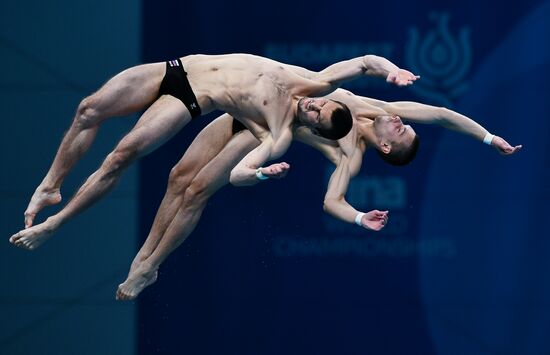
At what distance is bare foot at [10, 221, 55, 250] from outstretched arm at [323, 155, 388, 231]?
1670mm

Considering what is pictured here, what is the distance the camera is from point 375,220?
7.57m

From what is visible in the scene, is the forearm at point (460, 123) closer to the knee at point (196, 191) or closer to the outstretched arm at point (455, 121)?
the outstretched arm at point (455, 121)

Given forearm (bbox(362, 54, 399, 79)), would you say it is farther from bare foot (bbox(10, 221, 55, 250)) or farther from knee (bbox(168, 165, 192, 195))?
bare foot (bbox(10, 221, 55, 250))

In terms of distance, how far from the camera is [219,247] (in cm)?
991

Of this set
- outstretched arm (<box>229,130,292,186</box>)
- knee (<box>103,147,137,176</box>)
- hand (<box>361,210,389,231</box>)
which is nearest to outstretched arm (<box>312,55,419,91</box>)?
outstretched arm (<box>229,130,292,186</box>)

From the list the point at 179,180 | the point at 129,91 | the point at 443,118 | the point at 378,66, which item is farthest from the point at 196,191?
the point at 443,118

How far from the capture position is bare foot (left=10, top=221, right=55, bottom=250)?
7848mm

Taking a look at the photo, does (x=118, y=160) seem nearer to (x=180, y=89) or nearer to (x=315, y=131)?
(x=180, y=89)

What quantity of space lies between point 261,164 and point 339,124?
0.54 meters

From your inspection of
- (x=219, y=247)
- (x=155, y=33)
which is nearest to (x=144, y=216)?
(x=219, y=247)

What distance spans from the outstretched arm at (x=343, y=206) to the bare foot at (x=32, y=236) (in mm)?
1670

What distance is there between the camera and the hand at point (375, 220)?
753 centimetres

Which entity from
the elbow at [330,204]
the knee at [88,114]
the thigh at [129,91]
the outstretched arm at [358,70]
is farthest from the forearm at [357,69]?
the knee at [88,114]

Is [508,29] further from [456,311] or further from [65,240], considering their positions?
[65,240]
